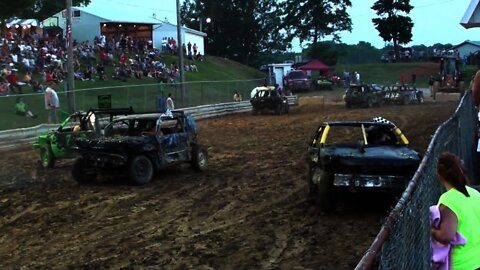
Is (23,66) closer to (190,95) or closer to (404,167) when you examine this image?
(190,95)

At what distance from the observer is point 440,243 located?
152 inches

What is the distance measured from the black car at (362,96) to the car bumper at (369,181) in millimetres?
29204

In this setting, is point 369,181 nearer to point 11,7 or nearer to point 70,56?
point 70,56

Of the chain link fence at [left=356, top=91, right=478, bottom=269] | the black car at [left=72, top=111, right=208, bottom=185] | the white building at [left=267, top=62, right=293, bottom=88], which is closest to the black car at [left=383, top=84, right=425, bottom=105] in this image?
the white building at [left=267, top=62, right=293, bottom=88]

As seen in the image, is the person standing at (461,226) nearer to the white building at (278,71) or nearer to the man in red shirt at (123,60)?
the man in red shirt at (123,60)

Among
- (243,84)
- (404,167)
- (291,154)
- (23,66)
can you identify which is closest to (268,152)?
(291,154)

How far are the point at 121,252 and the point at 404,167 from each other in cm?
427

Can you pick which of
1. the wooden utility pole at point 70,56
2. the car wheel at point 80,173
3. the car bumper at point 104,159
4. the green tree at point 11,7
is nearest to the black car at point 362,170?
the car bumper at point 104,159

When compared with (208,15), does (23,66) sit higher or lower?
lower

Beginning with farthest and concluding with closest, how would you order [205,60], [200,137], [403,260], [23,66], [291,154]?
[205,60] → [23,66] → [200,137] → [291,154] → [403,260]

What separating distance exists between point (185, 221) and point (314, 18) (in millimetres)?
90155

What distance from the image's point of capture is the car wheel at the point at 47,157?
15359 millimetres

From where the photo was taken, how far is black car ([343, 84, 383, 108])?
124 ft

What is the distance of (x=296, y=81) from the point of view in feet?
187
